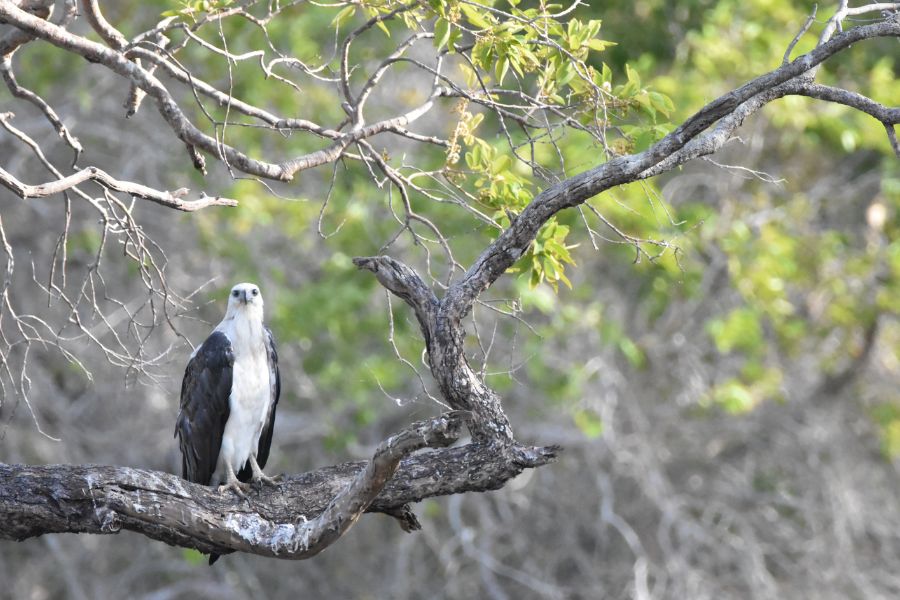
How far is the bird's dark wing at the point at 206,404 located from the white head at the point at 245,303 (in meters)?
0.17

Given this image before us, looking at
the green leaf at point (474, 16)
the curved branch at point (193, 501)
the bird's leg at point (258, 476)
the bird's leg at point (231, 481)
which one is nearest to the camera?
the curved branch at point (193, 501)

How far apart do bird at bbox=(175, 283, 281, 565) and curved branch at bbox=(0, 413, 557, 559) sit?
5.36 feet

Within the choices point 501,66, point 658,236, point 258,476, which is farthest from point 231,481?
point 658,236

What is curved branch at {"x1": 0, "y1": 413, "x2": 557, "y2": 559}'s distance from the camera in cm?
442

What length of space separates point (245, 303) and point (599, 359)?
4152mm

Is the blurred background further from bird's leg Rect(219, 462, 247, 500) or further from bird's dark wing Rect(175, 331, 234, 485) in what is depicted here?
bird's leg Rect(219, 462, 247, 500)

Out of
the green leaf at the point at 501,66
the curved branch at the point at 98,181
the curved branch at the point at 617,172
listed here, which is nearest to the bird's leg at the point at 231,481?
the curved branch at the point at 98,181

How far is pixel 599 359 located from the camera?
10.1 meters

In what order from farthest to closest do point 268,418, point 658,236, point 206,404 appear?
point 658,236, point 268,418, point 206,404

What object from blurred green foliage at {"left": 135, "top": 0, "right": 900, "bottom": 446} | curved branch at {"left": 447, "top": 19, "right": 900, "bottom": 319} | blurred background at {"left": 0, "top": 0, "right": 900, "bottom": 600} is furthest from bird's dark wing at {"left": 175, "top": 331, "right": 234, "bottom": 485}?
blurred background at {"left": 0, "top": 0, "right": 900, "bottom": 600}

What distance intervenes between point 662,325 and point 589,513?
163 centimetres

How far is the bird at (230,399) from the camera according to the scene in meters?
6.33

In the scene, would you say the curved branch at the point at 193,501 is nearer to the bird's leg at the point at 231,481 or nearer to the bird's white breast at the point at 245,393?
the bird's leg at the point at 231,481

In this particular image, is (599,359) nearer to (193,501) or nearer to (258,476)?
(258,476)
